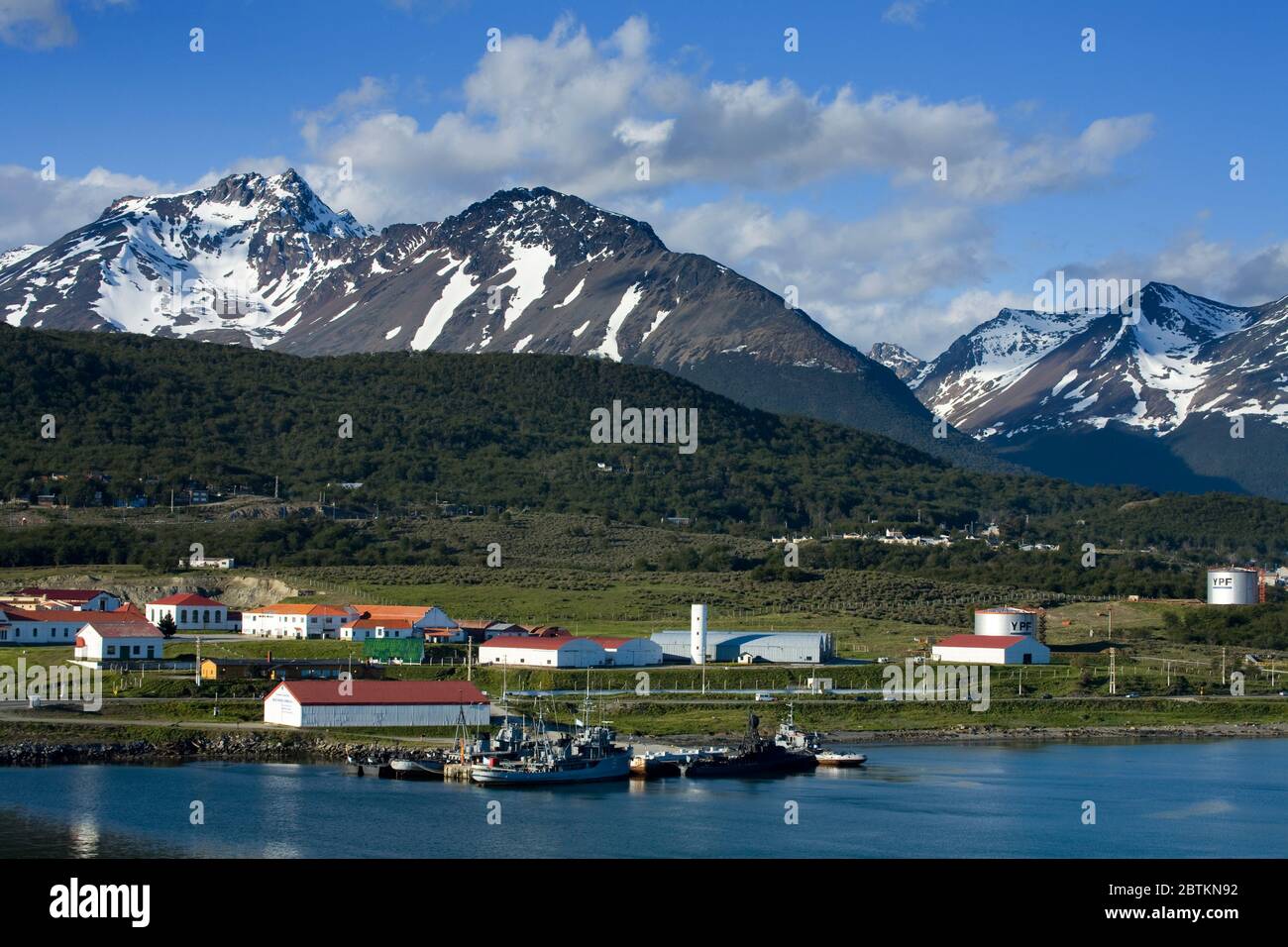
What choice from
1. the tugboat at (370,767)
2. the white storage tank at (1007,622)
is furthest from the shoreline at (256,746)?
the white storage tank at (1007,622)

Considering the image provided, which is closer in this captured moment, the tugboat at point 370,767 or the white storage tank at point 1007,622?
the tugboat at point 370,767

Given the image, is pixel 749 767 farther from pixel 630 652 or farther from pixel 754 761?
pixel 630 652

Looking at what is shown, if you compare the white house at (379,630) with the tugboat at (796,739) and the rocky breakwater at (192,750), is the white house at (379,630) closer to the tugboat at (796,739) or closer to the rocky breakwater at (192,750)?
the rocky breakwater at (192,750)

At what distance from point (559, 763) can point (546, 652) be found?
1830 cm

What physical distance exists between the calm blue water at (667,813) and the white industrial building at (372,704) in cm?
556

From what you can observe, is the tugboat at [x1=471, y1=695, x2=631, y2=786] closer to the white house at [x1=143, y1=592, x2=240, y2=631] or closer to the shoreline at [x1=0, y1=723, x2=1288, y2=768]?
the shoreline at [x1=0, y1=723, x2=1288, y2=768]

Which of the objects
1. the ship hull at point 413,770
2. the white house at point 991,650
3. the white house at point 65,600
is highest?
the white house at point 65,600

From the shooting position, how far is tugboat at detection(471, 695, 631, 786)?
5122cm

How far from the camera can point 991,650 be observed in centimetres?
7544

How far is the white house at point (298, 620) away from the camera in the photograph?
76.6m

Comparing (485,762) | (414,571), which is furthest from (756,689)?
(414,571)
